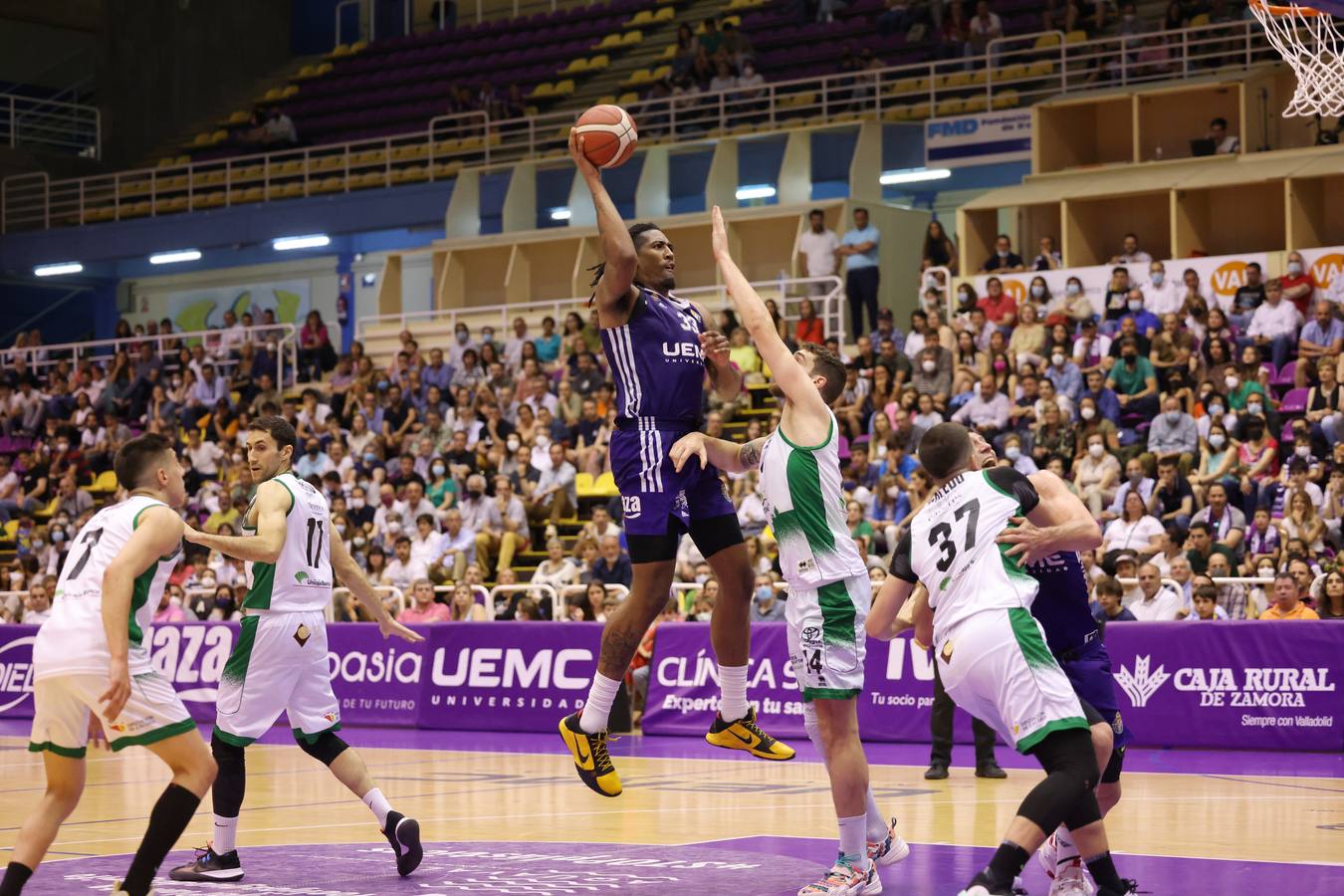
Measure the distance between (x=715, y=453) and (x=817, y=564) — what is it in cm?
69

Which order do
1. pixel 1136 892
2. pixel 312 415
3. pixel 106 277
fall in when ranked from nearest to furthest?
pixel 1136 892 → pixel 312 415 → pixel 106 277

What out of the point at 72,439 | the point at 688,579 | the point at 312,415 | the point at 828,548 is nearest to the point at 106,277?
the point at 72,439

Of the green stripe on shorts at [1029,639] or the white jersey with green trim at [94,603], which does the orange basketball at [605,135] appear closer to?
the white jersey with green trim at [94,603]

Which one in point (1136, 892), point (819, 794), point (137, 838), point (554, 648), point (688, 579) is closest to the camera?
point (1136, 892)

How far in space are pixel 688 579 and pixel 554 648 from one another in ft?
6.88

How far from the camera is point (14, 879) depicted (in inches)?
267

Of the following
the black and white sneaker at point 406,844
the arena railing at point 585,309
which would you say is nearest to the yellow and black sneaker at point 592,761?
the black and white sneaker at point 406,844

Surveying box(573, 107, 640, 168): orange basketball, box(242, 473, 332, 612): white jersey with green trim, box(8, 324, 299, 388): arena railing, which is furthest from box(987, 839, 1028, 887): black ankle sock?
box(8, 324, 299, 388): arena railing

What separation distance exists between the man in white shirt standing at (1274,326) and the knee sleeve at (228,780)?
45.1 feet

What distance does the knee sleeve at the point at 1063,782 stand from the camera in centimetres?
654

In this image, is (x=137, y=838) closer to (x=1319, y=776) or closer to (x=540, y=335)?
(x=1319, y=776)

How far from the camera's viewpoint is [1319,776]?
12.5 m

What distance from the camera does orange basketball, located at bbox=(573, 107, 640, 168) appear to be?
776cm

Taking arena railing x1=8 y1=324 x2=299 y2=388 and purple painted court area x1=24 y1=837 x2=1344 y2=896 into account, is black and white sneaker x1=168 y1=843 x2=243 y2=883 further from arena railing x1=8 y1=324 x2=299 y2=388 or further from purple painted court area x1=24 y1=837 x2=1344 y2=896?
arena railing x1=8 y1=324 x2=299 y2=388
